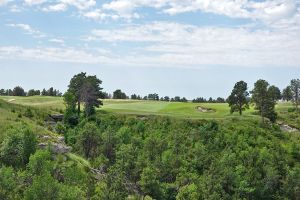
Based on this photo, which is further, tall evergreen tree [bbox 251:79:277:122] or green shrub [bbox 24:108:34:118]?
tall evergreen tree [bbox 251:79:277:122]

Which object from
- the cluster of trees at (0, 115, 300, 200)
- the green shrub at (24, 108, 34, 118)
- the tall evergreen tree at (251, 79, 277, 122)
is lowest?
the cluster of trees at (0, 115, 300, 200)

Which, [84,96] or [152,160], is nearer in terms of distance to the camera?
[152,160]

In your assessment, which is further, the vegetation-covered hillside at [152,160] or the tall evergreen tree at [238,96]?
the tall evergreen tree at [238,96]

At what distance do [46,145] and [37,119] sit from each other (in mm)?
34779

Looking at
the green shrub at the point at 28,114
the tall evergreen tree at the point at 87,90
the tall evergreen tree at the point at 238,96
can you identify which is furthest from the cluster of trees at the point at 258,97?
the green shrub at the point at 28,114

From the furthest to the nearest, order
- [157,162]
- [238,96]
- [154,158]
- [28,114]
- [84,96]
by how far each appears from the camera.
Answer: [238,96] → [84,96] → [28,114] → [154,158] → [157,162]

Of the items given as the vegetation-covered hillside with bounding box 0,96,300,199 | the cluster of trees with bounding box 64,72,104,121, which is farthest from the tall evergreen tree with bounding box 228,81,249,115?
the cluster of trees with bounding box 64,72,104,121

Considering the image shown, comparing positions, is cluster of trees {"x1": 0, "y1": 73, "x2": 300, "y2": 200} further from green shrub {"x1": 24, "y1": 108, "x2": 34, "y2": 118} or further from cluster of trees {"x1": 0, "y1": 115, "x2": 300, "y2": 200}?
green shrub {"x1": 24, "y1": 108, "x2": 34, "y2": 118}

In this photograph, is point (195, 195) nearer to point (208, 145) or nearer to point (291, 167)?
point (208, 145)

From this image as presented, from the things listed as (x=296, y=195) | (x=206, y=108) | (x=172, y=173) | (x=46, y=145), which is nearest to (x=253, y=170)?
(x=296, y=195)

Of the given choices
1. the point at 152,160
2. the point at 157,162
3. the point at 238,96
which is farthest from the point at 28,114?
the point at 238,96

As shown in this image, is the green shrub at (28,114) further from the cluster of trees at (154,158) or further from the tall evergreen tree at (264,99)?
the tall evergreen tree at (264,99)

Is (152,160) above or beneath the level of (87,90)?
beneath

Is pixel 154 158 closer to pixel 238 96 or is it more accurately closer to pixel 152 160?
pixel 152 160
